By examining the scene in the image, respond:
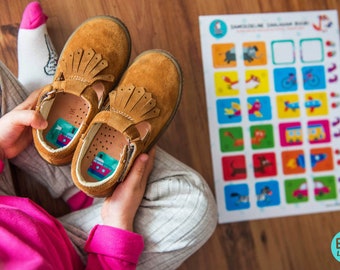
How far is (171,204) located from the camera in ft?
2.22

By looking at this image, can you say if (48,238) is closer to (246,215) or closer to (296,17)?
(246,215)

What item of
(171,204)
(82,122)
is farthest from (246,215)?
(82,122)

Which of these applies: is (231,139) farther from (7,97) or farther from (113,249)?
(7,97)

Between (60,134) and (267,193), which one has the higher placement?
(60,134)

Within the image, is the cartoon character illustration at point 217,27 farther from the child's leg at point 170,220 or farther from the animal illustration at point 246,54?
the child's leg at point 170,220

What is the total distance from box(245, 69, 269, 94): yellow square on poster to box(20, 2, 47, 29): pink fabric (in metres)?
0.46

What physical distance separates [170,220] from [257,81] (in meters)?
0.39

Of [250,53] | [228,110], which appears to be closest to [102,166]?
[228,110]

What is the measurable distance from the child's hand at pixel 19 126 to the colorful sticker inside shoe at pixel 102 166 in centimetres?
11

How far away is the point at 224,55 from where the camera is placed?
85cm

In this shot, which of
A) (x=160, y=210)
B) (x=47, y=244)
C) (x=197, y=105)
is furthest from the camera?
(x=197, y=105)

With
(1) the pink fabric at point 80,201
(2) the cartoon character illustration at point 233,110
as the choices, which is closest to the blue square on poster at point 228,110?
(2) the cartoon character illustration at point 233,110

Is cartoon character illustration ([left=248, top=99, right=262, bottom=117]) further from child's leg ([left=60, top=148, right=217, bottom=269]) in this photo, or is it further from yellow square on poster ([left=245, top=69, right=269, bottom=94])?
child's leg ([left=60, top=148, right=217, bottom=269])

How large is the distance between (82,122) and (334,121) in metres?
0.59
